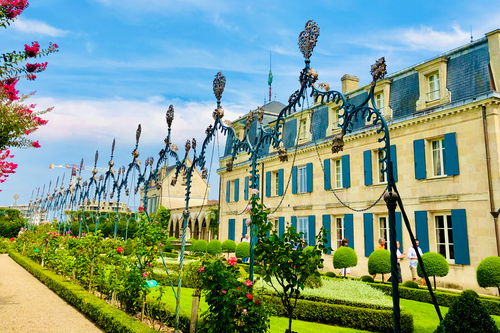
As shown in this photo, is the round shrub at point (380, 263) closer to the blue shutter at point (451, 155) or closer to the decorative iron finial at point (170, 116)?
the blue shutter at point (451, 155)

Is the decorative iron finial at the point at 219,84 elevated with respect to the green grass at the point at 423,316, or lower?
elevated

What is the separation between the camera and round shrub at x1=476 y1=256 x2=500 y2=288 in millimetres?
9539

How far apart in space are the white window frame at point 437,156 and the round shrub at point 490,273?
13.2ft

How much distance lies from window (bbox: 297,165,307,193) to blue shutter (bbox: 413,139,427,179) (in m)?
6.24

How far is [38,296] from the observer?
33.1 feet

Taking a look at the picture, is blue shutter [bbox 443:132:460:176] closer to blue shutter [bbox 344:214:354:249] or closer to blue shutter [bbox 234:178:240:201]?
blue shutter [bbox 344:214:354:249]

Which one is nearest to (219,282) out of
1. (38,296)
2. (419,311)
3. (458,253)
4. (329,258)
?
(419,311)

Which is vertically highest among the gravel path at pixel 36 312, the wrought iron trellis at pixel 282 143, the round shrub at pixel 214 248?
the wrought iron trellis at pixel 282 143

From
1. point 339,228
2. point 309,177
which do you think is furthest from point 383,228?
point 309,177

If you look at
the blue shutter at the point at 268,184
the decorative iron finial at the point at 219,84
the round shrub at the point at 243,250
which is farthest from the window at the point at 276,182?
the decorative iron finial at the point at 219,84

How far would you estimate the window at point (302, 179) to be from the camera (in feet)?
62.0

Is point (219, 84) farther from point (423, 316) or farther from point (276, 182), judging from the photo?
point (276, 182)

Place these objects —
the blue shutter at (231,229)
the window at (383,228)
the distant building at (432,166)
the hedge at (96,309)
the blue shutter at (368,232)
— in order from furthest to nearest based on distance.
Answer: the blue shutter at (231,229)
the blue shutter at (368,232)
the window at (383,228)
the distant building at (432,166)
the hedge at (96,309)

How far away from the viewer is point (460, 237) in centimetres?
1200
